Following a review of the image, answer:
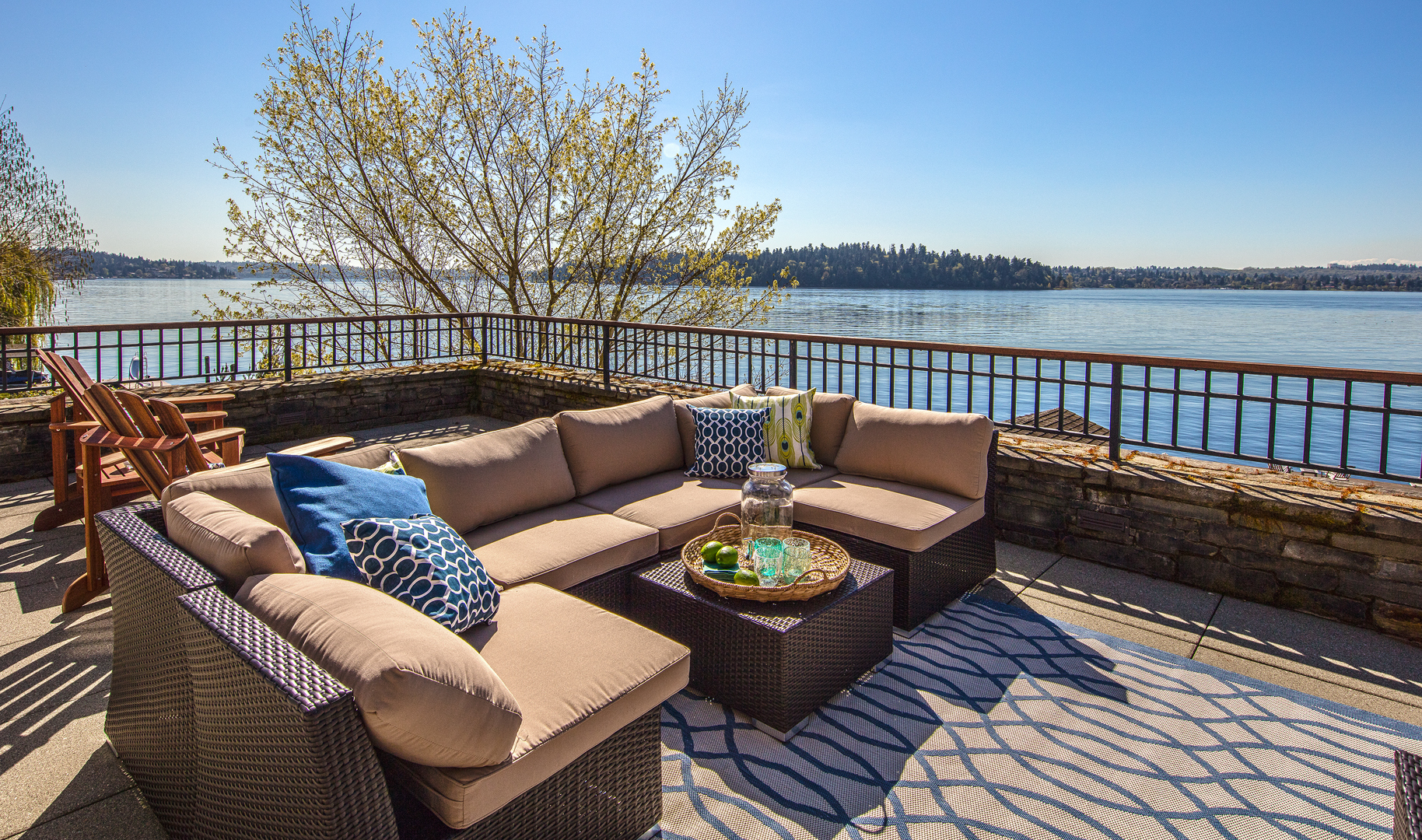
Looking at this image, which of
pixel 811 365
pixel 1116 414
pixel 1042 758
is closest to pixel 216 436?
pixel 811 365

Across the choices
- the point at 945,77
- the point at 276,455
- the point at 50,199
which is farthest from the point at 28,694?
the point at 50,199

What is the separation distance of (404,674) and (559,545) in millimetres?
1432

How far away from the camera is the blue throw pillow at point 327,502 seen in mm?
1795

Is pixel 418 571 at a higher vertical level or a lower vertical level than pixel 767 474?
lower

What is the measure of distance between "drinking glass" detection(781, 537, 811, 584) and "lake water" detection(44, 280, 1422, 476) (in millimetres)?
2749

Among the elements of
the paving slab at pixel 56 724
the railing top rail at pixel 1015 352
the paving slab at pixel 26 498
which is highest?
the railing top rail at pixel 1015 352

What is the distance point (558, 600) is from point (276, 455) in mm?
842

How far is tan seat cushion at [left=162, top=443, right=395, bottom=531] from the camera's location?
1.98m

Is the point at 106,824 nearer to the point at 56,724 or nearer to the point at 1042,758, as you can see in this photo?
the point at 56,724

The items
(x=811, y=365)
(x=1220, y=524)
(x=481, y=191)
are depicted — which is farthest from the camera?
(x=481, y=191)

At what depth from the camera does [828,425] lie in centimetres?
378

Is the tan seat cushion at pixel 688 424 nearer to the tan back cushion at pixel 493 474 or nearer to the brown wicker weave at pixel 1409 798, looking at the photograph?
the tan back cushion at pixel 493 474

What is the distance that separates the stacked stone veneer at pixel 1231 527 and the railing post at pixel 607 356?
3.51 m

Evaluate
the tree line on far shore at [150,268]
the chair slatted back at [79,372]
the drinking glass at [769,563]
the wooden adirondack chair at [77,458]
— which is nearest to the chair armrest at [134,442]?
the wooden adirondack chair at [77,458]
